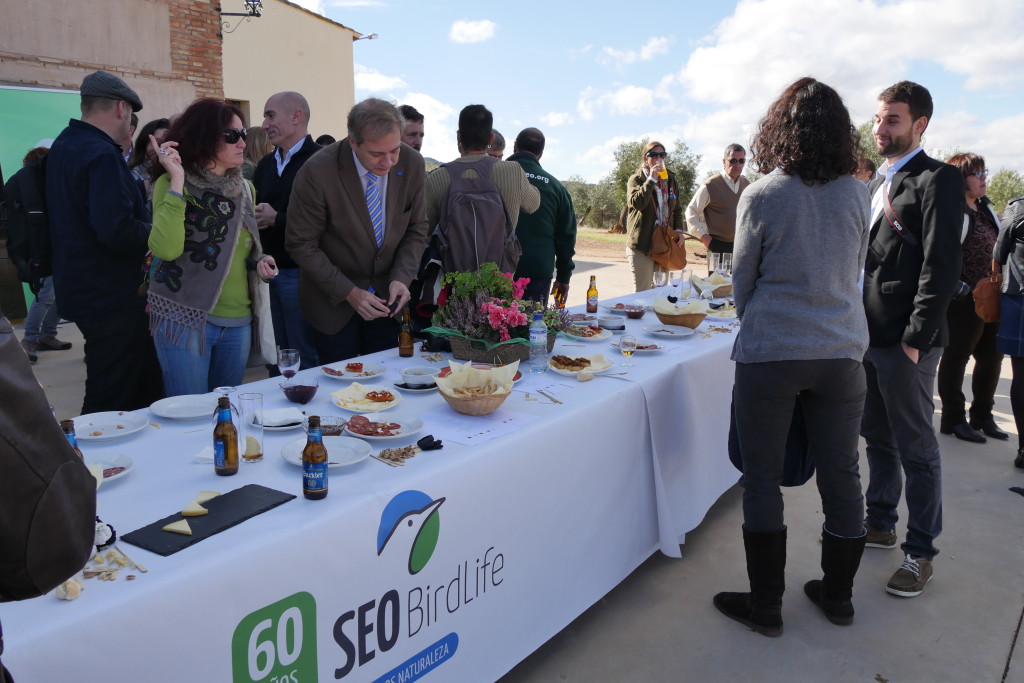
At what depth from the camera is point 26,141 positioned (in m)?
7.57

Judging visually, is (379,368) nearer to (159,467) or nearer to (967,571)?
(159,467)

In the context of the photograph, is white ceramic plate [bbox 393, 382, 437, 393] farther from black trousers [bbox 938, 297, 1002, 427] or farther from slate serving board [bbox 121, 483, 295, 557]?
black trousers [bbox 938, 297, 1002, 427]

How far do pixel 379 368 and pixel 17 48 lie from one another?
302 inches

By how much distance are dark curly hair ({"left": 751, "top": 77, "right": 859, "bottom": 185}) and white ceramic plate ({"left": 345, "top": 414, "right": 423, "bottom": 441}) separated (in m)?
1.38

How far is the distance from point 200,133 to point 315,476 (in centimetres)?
171

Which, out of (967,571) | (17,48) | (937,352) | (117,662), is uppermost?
(17,48)

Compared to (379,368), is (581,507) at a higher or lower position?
lower

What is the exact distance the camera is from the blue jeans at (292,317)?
361 cm

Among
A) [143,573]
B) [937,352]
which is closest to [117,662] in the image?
[143,573]

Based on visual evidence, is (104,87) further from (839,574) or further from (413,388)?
(839,574)

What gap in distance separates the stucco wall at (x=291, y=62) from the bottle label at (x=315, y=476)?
41.5ft

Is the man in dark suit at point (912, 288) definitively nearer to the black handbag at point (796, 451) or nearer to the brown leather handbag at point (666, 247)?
the black handbag at point (796, 451)

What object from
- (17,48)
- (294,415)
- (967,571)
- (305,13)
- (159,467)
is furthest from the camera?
(305,13)

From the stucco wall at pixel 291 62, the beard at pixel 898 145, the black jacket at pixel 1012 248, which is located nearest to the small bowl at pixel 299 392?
the beard at pixel 898 145
